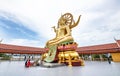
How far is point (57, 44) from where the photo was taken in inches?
467

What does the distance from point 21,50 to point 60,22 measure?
435 inches

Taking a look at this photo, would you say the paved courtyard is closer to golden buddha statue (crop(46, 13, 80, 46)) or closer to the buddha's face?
golden buddha statue (crop(46, 13, 80, 46))

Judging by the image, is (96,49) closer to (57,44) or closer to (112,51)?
(112,51)

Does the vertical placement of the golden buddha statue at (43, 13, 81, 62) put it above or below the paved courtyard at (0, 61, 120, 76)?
above

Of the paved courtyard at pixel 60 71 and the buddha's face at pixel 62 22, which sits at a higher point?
the buddha's face at pixel 62 22

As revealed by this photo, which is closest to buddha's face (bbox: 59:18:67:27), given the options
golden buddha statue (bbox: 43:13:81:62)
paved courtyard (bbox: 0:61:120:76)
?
golden buddha statue (bbox: 43:13:81:62)

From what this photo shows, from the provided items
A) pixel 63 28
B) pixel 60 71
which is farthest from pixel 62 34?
pixel 60 71

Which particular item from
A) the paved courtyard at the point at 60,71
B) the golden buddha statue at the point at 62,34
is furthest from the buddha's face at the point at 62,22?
the paved courtyard at the point at 60,71

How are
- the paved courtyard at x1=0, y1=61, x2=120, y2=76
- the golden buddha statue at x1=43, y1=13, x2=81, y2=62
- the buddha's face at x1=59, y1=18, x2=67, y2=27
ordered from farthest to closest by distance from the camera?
1. the buddha's face at x1=59, y1=18, x2=67, y2=27
2. the golden buddha statue at x1=43, y1=13, x2=81, y2=62
3. the paved courtyard at x1=0, y1=61, x2=120, y2=76

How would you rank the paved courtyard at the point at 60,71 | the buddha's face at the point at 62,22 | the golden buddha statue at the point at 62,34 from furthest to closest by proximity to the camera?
1. the buddha's face at the point at 62,22
2. the golden buddha statue at the point at 62,34
3. the paved courtyard at the point at 60,71

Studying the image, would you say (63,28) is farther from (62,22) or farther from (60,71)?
(60,71)

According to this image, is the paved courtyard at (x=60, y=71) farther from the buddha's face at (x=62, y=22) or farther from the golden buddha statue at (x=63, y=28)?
the buddha's face at (x=62, y=22)

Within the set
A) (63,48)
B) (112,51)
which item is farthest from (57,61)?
(112,51)

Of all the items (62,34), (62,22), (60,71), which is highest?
(62,22)
